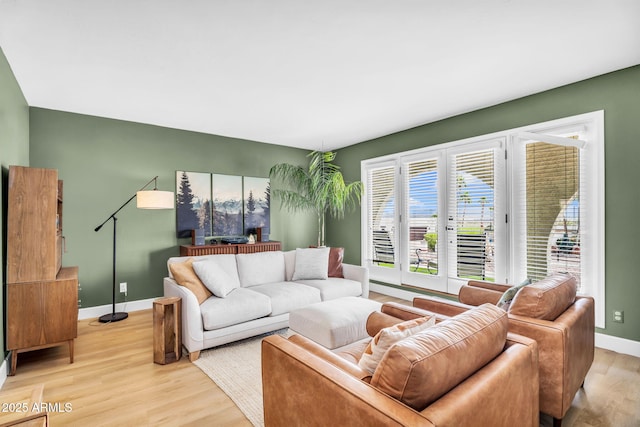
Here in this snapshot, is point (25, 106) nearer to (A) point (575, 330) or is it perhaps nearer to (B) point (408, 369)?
(B) point (408, 369)

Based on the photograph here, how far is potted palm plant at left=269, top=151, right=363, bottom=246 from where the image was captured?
5.04 m

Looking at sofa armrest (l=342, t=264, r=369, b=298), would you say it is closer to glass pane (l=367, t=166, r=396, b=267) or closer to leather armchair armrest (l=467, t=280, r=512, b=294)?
glass pane (l=367, t=166, r=396, b=267)

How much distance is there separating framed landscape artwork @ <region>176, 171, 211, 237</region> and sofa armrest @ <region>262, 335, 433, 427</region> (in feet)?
11.6

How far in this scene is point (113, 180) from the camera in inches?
163

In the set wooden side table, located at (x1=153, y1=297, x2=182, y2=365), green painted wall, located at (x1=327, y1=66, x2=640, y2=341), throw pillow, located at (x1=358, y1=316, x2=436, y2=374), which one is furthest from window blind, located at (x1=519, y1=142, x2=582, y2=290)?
wooden side table, located at (x1=153, y1=297, x2=182, y2=365)

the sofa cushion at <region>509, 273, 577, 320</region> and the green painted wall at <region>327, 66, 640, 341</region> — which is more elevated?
the green painted wall at <region>327, 66, 640, 341</region>

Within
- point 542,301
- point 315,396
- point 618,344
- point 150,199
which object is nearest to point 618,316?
point 618,344

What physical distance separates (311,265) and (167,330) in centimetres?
176

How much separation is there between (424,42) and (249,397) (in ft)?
9.43

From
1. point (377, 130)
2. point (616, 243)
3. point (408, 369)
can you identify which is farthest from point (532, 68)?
point (408, 369)

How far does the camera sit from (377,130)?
15.8 feet

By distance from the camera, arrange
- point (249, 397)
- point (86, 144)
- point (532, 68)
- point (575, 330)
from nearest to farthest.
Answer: point (575, 330), point (249, 397), point (532, 68), point (86, 144)

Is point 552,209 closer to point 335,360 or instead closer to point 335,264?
point 335,264

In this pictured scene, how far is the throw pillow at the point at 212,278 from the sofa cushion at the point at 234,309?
0.07 metres
